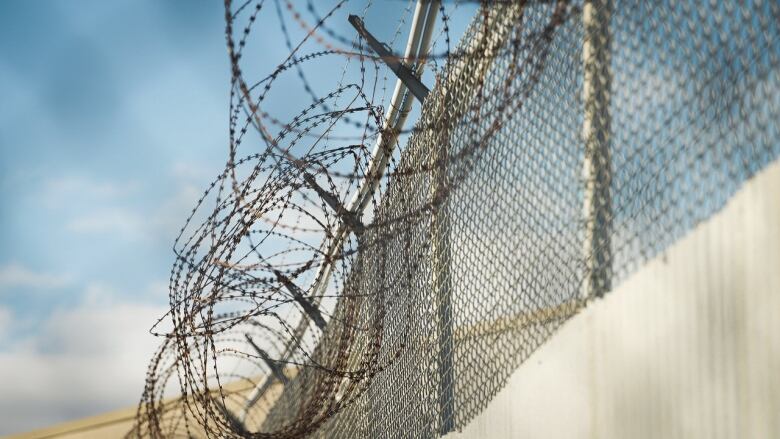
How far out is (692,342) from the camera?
10.0ft

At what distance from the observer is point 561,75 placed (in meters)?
3.71

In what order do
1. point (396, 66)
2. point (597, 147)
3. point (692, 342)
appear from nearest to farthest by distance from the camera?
point (692, 342) → point (597, 147) → point (396, 66)

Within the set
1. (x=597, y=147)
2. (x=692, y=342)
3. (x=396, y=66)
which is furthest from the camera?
(x=396, y=66)

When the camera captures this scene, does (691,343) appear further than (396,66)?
No

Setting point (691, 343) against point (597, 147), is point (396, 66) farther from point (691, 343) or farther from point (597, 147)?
point (691, 343)

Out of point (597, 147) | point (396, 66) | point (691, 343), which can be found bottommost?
point (691, 343)

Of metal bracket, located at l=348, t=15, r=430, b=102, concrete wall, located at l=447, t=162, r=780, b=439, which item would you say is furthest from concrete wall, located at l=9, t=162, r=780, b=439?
metal bracket, located at l=348, t=15, r=430, b=102

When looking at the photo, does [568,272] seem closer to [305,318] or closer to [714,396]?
[714,396]

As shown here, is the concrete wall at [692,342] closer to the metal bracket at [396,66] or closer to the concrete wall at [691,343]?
the concrete wall at [691,343]

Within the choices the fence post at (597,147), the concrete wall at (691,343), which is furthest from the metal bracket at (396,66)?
the concrete wall at (691,343)

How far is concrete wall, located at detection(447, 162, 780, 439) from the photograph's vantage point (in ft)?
9.22

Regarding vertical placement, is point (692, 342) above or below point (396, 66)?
below

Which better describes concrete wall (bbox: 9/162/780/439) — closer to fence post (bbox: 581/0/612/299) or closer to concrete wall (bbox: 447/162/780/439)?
concrete wall (bbox: 447/162/780/439)

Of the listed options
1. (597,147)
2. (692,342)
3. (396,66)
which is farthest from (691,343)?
(396,66)
